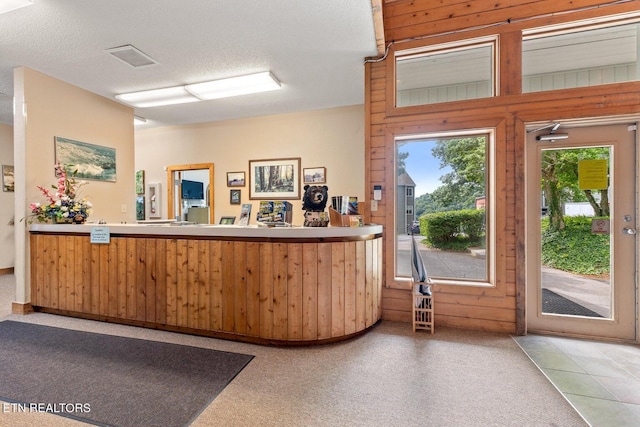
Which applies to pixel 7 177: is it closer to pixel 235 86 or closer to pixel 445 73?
pixel 235 86

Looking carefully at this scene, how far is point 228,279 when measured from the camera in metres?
2.79

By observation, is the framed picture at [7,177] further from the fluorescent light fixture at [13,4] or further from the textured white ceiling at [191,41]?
the fluorescent light fixture at [13,4]

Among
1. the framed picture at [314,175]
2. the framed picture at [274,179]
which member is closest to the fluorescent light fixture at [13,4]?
the framed picture at [274,179]

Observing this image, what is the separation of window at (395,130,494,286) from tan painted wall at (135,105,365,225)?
175cm

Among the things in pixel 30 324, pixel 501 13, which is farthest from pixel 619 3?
pixel 30 324

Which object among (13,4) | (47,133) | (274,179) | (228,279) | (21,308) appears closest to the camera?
(13,4)

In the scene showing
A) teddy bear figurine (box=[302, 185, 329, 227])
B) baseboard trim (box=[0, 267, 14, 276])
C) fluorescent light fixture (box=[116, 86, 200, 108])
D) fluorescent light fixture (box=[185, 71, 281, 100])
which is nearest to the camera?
teddy bear figurine (box=[302, 185, 329, 227])

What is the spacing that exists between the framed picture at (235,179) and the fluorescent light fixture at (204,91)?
1679 mm

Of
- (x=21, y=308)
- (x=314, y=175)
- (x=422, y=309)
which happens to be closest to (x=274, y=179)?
(x=314, y=175)

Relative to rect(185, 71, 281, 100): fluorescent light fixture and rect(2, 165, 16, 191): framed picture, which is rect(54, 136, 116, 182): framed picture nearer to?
rect(185, 71, 281, 100): fluorescent light fixture

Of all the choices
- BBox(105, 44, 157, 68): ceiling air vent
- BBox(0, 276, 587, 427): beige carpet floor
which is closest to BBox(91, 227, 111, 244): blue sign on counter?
BBox(0, 276, 587, 427): beige carpet floor

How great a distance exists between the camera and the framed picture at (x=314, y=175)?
5.37 meters

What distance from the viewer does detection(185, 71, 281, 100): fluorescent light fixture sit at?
12.9 feet

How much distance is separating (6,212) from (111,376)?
616 cm
